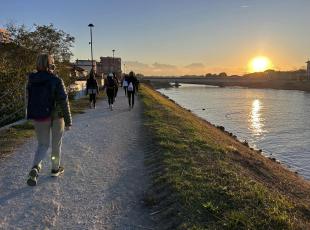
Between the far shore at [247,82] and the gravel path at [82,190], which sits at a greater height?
the gravel path at [82,190]

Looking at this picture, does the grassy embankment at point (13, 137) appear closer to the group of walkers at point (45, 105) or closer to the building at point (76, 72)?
the group of walkers at point (45, 105)

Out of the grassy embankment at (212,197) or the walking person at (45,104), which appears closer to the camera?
the grassy embankment at (212,197)

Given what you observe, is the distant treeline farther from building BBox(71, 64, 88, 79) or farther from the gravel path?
the gravel path

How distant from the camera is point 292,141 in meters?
20.8

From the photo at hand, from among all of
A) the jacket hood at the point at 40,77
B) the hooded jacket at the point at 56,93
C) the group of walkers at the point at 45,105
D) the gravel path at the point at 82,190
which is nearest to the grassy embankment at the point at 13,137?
the gravel path at the point at 82,190

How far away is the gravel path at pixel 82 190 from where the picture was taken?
17.0 ft

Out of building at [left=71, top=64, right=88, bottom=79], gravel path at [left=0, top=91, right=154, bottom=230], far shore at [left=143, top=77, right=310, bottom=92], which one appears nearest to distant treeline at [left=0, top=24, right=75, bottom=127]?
building at [left=71, top=64, right=88, bottom=79]

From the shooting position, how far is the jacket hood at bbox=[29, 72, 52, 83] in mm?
6105

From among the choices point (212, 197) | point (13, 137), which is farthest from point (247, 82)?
point (212, 197)

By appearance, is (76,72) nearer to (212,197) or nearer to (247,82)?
(212,197)

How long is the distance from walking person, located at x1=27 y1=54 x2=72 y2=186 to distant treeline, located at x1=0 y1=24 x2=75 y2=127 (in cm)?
974

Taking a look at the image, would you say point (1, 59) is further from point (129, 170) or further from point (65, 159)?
point (129, 170)

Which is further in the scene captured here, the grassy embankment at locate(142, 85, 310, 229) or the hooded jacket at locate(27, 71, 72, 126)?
the hooded jacket at locate(27, 71, 72, 126)

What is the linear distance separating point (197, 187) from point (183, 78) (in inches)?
4172
